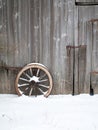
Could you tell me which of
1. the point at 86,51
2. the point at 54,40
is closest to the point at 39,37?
the point at 54,40

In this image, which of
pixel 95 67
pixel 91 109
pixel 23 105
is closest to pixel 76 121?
pixel 91 109

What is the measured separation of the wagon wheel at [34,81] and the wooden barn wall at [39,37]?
0.20 meters

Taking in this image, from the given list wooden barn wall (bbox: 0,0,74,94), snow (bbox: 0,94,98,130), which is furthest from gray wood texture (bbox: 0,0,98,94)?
snow (bbox: 0,94,98,130)

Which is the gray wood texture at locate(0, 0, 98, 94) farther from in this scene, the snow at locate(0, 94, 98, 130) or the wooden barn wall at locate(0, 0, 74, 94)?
the snow at locate(0, 94, 98, 130)

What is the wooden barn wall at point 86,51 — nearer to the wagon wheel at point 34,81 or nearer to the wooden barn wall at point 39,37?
the wooden barn wall at point 39,37

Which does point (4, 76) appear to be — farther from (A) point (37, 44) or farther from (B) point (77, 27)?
(B) point (77, 27)

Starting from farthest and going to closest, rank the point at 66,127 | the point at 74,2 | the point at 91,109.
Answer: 1. the point at 74,2
2. the point at 91,109
3. the point at 66,127

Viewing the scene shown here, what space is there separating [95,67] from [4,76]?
237 cm

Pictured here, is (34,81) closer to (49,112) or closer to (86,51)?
(49,112)

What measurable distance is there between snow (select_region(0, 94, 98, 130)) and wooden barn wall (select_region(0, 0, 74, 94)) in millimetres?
550

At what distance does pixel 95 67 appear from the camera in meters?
8.11

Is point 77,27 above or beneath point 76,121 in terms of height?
above

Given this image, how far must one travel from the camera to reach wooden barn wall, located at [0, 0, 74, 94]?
792 centimetres

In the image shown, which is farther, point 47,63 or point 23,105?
point 47,63
